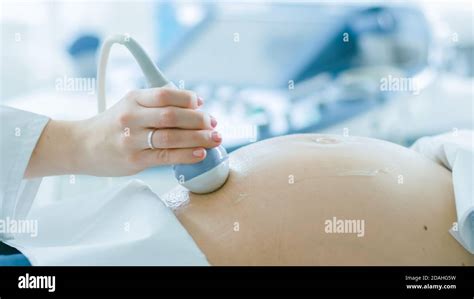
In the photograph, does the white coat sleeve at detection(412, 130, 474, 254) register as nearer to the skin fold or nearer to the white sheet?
the skin fold

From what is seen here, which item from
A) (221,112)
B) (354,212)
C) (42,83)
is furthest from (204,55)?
(354,212)

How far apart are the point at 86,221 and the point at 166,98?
0.27 m

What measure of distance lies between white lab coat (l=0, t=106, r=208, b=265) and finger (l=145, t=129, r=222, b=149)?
0.10 meters

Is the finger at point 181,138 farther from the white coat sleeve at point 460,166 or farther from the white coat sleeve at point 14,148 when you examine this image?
the white coat sleeve at point 460,166

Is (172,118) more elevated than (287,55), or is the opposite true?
(287,55)

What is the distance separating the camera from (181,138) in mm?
604

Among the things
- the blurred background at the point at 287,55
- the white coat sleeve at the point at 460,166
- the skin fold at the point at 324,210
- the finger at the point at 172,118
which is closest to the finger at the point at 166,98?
the finger at the point at 172,118

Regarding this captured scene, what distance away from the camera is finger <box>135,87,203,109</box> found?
1.96ft

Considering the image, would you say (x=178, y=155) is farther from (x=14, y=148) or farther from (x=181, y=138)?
(x=14, y=148)

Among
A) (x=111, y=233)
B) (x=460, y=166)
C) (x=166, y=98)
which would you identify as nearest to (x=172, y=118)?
(x=166, y=98)

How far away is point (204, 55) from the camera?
7.32 feet

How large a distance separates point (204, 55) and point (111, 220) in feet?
5.20

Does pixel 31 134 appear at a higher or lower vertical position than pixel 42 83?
lower
